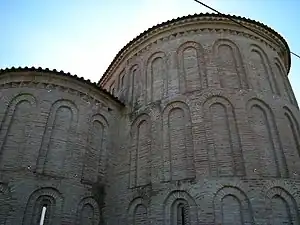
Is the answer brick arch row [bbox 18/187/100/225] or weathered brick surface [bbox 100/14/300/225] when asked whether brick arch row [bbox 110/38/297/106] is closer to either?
weathered brick surface [bbox 100/14/300/225]

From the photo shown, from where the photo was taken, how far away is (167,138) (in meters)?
9.73

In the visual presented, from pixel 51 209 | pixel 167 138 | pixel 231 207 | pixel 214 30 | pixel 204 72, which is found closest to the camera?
pixel 231 207

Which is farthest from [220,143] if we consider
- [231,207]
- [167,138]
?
[231,207]

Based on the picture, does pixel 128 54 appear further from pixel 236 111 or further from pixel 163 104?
pixel 236 111

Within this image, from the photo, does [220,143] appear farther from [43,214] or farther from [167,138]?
[43,214]

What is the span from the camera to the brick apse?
834cm

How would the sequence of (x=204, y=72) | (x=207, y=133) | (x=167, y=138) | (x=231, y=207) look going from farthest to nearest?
1. (x=204, y=72)
2. (x=167, y=138)
3. (x=207, y=133)
4. (x=231, y=207)

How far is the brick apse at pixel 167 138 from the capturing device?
834 cm

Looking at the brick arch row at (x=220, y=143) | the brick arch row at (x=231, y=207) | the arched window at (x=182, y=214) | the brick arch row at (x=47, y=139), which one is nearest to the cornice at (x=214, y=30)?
the brick arch row at (x=220, y=143)

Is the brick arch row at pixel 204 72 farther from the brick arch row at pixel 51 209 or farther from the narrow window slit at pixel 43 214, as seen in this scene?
the narrow window slit at pixel 43 214

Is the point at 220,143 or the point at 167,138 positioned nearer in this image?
the point at 220,143

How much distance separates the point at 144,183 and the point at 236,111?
3.69m

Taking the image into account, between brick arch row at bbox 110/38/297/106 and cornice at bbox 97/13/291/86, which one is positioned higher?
cornice at bbox 97/13/291/86

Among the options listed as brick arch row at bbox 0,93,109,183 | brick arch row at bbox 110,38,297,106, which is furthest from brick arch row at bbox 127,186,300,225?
brick arch row at bbox 110,38,297,106
